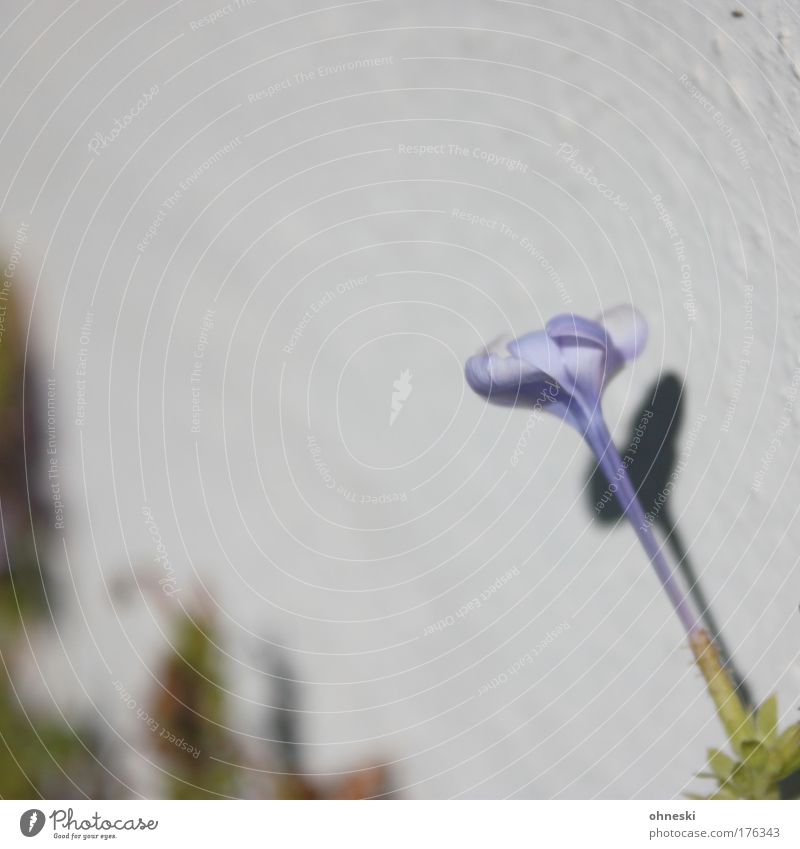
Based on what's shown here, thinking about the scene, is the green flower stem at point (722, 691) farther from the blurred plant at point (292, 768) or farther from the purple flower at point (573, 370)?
the blurred plant at point (292, 768)

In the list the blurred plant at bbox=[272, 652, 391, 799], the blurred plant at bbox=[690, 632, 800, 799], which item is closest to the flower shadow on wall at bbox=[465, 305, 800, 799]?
the blurred plant at bbox=[690, 632, 800, 799]

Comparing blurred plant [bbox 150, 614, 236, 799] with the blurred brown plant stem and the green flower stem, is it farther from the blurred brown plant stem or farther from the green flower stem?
the green flower stem

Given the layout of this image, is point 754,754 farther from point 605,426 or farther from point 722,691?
point 605,426

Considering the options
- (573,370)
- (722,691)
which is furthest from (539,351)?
(722,691)


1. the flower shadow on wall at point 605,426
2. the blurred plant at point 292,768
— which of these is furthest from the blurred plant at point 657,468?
the blurred plant at point 292,768

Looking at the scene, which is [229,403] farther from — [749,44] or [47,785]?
[749,44]

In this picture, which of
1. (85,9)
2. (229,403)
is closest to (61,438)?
(229,403)
